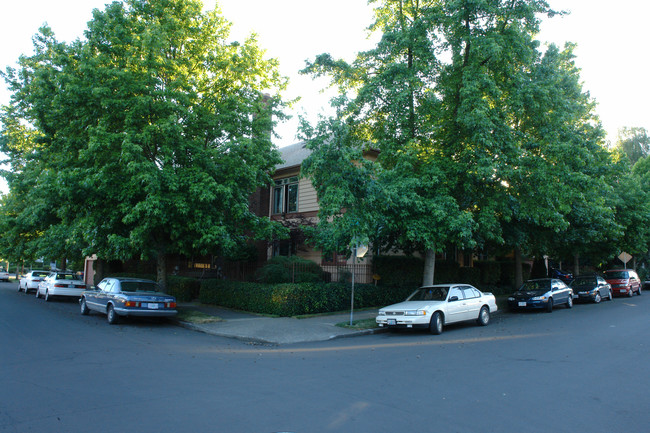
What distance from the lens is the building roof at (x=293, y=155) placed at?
A: 81.5 ft

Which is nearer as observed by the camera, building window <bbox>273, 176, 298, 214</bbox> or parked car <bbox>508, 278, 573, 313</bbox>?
parked car <bbox>508, 278, 573, 313</bbox>

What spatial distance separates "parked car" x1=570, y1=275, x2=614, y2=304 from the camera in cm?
2308

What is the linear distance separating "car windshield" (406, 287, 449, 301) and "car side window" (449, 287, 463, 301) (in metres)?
0.15

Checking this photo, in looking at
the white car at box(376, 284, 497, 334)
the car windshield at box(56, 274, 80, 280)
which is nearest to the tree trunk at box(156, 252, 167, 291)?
the white car at box(376, 284, 497, 334)

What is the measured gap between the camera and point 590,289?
75.9ft

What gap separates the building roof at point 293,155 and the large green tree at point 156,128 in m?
7.11

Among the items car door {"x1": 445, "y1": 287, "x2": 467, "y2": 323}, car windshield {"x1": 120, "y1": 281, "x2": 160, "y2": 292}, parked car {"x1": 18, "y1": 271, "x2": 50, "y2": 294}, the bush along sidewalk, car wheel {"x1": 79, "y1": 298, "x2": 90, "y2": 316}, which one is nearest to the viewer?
car door {"x1": 445, "y1": 287, "x2": 467, "y2": 323}

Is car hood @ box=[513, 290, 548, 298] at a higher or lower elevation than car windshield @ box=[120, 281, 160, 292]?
lower

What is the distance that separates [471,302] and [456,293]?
2.45ft

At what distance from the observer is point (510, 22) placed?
1673 centimetres

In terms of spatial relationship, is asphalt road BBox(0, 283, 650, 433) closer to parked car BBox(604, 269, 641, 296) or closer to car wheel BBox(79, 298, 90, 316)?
car wheel BBox(79, 298, 90, 316)

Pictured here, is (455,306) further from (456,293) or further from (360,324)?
(360,324)

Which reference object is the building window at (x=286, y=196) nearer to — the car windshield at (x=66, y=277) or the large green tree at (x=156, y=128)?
the large green tree at (x=156, y=128)

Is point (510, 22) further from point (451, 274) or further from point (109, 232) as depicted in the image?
point (109, 232)
